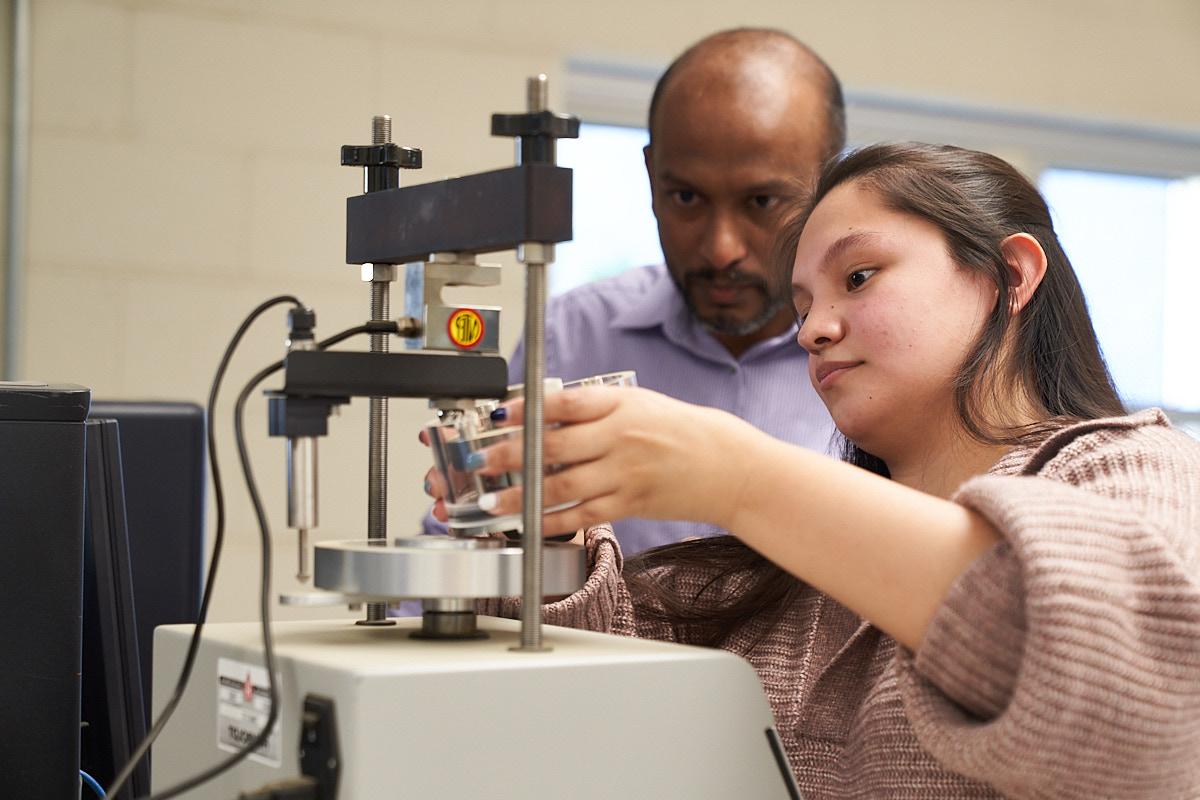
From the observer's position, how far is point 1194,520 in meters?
0.75

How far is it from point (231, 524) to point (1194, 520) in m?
1.92

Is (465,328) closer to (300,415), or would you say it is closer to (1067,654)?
(300,415)

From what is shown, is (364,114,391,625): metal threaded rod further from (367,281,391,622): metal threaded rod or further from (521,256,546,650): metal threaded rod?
(521,256,546,650): metal threaded rod

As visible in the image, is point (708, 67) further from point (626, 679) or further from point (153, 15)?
point (626, 679)

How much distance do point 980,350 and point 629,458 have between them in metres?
0.45

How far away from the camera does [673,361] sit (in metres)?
2.01

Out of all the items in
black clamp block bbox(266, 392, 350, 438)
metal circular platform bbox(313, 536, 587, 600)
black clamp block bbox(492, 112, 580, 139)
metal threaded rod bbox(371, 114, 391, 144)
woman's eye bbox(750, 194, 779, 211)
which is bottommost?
metal circular platform bbox(313, 536, 587, 600)

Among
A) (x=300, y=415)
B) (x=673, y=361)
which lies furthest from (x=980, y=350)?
(x=673, y=361)

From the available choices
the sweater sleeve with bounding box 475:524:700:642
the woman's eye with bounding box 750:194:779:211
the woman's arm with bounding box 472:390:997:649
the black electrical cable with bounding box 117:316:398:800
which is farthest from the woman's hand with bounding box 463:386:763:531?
the woman's eye with bounding box 750:194:779:211

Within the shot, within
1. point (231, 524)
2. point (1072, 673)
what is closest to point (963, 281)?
point (1072, 673)

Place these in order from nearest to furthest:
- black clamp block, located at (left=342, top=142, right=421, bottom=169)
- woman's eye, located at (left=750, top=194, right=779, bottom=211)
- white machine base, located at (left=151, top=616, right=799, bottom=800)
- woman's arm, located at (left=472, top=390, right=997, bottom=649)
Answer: white machine base, located at (left=151, top=616, right=799, bottom=800) → woman's arm, located at (left=472, top=390, right=997, bottom=649) → black clamp block, located at (left=342, top=142, right=421, bottom=169) → woman's eye, located at (left=750, top=194, right=779, bottom=211)

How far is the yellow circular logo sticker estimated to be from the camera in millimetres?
752

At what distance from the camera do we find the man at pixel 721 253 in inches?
69.8

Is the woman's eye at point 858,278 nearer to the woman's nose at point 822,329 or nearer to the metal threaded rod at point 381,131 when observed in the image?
the woman's nose at point 822,329
